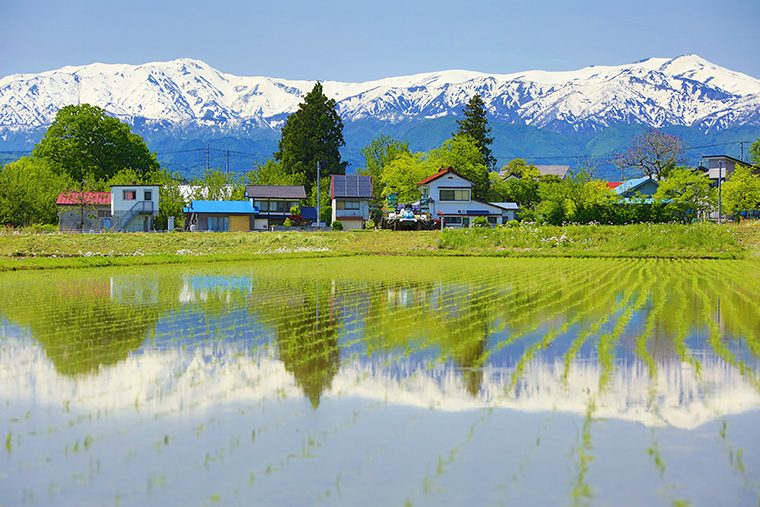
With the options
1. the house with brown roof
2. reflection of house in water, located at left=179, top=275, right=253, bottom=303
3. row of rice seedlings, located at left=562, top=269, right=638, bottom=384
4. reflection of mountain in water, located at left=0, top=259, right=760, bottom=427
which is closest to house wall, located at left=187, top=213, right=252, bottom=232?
the house with brown roof

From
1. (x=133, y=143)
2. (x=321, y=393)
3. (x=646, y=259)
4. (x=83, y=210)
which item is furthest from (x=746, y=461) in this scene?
(x=133, y=143)

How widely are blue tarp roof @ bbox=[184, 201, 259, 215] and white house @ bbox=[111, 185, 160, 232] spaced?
3.86m

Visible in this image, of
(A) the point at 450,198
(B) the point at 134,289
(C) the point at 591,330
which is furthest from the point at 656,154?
(C) the point at 591,330

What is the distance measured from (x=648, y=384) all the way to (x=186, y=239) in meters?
39.7

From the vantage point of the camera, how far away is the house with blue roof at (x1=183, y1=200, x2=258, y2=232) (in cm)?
6341

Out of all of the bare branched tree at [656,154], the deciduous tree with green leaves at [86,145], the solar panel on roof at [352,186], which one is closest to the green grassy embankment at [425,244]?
the solar panel on roof at [352,186]

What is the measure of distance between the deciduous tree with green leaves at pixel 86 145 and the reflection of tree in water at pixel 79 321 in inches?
2066

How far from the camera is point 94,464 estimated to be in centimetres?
668

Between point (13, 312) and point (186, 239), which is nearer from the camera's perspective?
point (13, 312)

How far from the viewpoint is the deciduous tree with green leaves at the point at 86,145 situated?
72.9m

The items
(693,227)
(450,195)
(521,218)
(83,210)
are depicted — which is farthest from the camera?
(521,218)

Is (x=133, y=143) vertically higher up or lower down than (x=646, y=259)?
higher up

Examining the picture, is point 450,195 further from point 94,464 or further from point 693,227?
point 94,464

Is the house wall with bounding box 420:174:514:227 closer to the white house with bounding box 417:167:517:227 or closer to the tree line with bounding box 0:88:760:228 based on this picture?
the white house with bounding box 417:167:517:227
